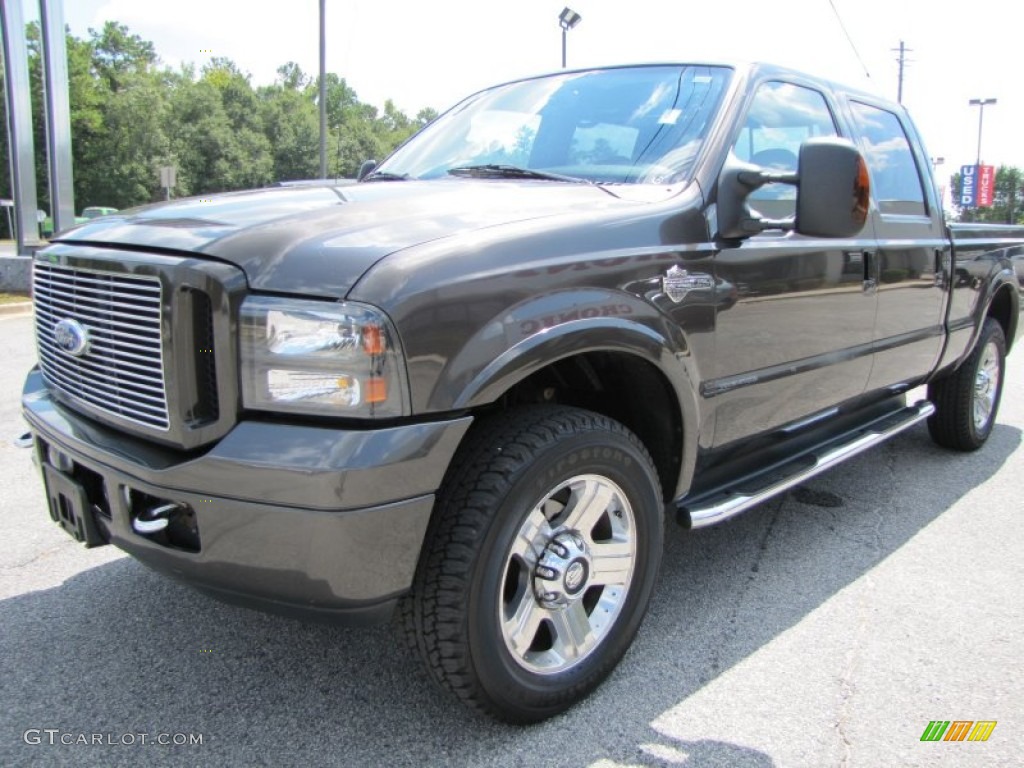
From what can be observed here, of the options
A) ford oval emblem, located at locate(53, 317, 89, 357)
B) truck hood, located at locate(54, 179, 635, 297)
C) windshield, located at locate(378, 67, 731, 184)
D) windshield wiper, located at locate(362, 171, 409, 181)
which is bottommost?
ford oval emblem, located at locate(53, 317, 89, 357)

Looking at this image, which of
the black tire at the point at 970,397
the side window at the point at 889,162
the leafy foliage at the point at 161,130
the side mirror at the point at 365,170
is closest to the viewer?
the side mirror at the point at 365,170

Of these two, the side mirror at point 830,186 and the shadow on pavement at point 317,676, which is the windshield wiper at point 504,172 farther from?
the shadow on pavement at point 317,676

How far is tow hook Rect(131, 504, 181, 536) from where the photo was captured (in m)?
1.94

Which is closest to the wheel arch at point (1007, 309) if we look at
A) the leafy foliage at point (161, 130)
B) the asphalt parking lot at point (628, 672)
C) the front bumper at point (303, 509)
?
the asphalt parking lot at point (628, 672)

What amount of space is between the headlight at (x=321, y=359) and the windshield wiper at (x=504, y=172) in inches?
49.8

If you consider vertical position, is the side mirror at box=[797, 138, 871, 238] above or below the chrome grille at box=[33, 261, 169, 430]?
above

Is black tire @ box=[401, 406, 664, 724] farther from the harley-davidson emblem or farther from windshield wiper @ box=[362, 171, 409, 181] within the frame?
windshield wiper @ box=[362, 171, 409, 181]

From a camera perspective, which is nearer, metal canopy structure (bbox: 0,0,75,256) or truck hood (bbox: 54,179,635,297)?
truck hood (bbox: 54,179,635,297)

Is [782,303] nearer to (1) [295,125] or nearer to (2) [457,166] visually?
(2) [457,166]

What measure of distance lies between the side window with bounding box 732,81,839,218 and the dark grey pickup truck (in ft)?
0.05

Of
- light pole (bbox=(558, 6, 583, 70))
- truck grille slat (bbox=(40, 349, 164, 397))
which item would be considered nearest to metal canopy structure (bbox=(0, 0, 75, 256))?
light pole (bbox=(558, 6, 583, 70))

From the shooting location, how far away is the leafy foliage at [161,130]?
2222 inches

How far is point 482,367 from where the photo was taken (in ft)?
6.27

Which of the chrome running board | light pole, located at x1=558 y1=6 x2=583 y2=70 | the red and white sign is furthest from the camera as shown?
the red and white sign
